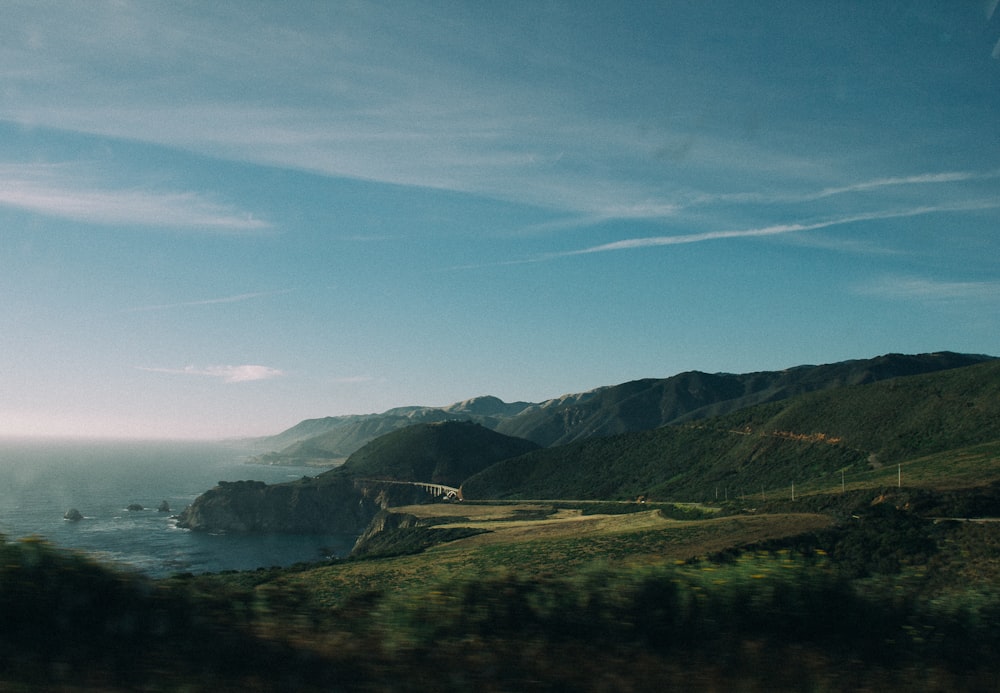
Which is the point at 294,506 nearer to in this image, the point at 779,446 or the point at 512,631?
the point at 779,446

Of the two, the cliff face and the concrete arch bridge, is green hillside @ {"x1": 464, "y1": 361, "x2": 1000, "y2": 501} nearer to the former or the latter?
the concrete arch bridge

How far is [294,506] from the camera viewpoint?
458 ft

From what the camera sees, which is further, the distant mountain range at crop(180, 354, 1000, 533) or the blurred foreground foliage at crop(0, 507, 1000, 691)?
the distant mountain range at crop(180, 354, 1000, 533)

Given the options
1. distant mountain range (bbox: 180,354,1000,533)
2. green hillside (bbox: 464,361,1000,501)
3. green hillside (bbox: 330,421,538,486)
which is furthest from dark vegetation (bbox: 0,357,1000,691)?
green hillside (bbox: 330,421,538,486)

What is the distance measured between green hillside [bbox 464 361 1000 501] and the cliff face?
24.1m

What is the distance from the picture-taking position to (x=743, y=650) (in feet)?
22.6

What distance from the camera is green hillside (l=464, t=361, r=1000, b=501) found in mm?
77625

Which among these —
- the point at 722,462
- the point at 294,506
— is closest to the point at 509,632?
the point at 722,462

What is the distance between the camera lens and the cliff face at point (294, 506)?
130 m

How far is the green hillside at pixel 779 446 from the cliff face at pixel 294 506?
949 inches

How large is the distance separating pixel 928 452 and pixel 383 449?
442 ft

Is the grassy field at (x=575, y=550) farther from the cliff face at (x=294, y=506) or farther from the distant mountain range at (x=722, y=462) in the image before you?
the cliff face at (x=294, y=506)

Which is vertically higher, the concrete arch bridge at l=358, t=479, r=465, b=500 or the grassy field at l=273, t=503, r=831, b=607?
the grassy field at l=273, t=503, r=831, b=607

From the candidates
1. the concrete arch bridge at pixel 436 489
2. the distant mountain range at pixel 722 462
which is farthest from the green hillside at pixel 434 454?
the concrete arch bridge at pixel 436 489
